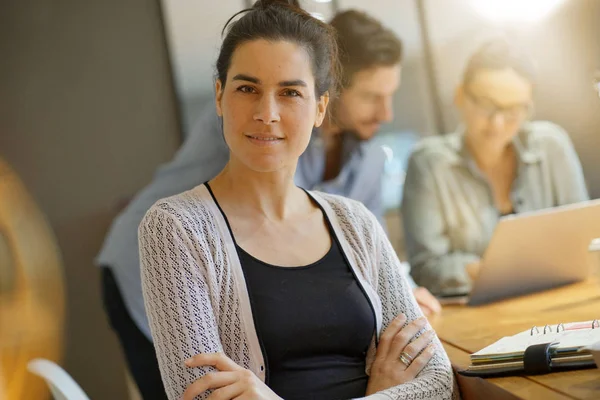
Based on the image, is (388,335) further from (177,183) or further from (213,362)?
(177,183)

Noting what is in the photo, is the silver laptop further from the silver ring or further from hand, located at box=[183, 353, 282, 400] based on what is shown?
hand, located at box=[183, 353, 282, 400]

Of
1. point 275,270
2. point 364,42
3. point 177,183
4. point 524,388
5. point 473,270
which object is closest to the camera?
point 524,388

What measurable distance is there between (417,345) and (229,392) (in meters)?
0.39

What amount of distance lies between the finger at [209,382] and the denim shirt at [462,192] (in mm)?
1848

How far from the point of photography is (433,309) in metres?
2.05

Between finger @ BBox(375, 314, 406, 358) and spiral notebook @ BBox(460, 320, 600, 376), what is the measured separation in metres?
0.15

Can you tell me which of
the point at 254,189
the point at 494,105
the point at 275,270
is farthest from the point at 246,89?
the point at 494,105

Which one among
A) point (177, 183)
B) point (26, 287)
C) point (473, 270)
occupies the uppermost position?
point (177, 183)

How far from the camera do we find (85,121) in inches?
122

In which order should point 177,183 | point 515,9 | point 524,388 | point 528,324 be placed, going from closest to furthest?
point 524,388 → point 528,324 → point 177,183 → point 515,9

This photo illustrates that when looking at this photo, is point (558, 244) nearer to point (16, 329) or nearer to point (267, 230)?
point (267, 230)

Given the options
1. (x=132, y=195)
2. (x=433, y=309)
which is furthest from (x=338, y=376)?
(x=132, y=195)

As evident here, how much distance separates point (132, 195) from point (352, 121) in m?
0.92

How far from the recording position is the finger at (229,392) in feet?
4.07
